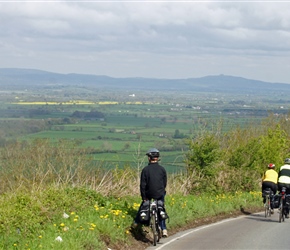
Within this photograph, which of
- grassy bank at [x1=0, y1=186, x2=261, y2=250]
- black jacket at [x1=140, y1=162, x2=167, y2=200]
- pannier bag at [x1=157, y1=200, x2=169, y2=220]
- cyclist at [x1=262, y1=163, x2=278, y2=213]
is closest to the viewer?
grassy bank at [x1=0, y1=186, x2=261, y2=250]

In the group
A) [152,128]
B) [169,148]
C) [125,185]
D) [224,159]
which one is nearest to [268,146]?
[224,159]

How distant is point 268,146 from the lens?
131 feet

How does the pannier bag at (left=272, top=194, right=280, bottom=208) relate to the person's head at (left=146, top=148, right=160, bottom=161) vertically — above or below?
below

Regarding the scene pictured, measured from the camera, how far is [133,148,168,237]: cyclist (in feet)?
45.3

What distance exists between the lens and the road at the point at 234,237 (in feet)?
44.2

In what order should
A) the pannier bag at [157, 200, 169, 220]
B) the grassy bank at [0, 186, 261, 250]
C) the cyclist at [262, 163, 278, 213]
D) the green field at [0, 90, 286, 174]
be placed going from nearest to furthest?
the grassy bank at [0, 186, 261, 250]
the pannier bag at [157, 200, 169, 220]
the cyclist at [262, 163, 278, 213]
the green field at [0, 90, 286, 174]

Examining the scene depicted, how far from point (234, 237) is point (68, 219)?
14.0ft

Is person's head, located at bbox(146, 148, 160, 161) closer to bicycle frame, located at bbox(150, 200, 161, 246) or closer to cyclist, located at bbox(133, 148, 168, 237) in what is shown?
cyclist, located at bbox(133, 148, 168, 237)

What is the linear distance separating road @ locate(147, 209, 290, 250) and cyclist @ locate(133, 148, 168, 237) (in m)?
0.75

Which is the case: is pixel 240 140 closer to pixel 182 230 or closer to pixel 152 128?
pixel 182 230

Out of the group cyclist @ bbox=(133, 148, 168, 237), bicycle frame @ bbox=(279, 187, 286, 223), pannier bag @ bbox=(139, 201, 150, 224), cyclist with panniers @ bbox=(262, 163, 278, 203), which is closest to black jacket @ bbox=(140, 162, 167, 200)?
cyclist @ bbox=(133, 148, 168, 237)

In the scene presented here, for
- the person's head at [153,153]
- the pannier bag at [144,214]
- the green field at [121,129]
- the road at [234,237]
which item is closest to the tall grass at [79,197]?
the pannier bag at [144,214]

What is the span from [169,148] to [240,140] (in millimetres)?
9655

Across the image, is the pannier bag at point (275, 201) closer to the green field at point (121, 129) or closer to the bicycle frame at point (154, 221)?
the green field at point (121, 129)
